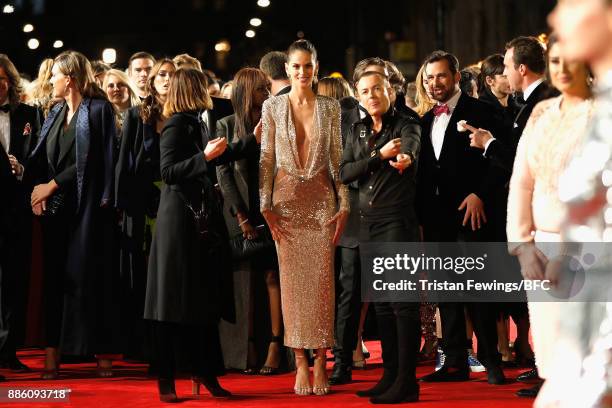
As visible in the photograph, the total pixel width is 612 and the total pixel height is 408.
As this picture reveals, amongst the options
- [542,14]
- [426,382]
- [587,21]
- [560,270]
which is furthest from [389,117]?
[542,14]

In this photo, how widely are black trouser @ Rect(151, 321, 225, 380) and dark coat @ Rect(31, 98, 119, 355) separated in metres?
1.13

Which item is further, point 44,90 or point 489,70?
point 489,70

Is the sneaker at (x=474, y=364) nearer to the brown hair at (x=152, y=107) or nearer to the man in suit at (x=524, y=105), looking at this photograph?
the man in suit at (x=524, y=105)

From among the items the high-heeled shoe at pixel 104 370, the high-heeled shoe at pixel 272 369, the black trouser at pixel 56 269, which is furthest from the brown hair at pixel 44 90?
the high-heeled shoe at pixel 272 369

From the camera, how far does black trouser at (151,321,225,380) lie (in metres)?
7.00

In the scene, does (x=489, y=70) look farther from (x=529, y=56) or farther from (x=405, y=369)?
(x=405, y=369)

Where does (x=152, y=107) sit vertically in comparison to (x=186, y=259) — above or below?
above

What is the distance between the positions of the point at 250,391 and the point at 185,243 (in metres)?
1.12

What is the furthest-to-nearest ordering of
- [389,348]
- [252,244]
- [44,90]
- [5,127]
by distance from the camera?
[44,90]
[5,127]
[252,244]
[389,348]

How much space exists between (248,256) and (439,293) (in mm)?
1383

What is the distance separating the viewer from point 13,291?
8.57 m

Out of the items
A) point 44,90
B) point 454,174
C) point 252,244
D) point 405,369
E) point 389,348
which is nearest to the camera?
point 405,369

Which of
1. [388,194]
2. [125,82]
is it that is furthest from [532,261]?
[125,82]

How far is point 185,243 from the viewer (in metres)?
7.00
